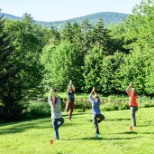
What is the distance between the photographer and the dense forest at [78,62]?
26875 millimetres

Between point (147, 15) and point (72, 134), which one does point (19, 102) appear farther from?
point (72, 134)

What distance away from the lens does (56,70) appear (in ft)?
232

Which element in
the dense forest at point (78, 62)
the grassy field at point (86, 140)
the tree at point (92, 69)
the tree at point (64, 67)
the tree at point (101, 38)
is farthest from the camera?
the tree at point (101, 38)

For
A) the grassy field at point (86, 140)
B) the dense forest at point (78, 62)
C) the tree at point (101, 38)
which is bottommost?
the grassy field at point (86, 140)

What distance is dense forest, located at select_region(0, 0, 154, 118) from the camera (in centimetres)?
2688

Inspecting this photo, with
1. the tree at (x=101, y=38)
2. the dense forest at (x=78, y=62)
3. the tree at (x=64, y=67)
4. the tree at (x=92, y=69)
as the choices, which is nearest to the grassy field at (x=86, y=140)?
the dense forest at (x=78, y=62)

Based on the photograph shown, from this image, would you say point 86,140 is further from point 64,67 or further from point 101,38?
point 101,38

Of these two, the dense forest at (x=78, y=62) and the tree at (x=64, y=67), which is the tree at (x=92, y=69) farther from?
the tree at (x=64, y=67)

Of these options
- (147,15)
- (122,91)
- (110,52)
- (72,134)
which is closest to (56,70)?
(122,91)

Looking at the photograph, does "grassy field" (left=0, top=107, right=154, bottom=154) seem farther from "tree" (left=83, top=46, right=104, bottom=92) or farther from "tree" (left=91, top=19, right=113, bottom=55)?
"tree" (left=91, top=19, right=113, bottom=55)

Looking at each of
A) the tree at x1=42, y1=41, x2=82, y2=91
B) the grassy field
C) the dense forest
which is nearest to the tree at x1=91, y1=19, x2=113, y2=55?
the dense forest

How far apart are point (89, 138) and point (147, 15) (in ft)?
46.6

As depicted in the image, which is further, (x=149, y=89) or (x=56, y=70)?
(x=56, y=70)

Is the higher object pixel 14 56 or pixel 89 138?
pixel 14 56
